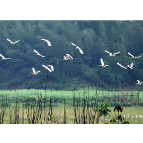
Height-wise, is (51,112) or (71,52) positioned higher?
(71,52)

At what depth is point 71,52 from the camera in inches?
701

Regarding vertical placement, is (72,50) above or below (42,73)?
above

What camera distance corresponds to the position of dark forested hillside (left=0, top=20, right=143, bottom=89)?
1686 centimetres

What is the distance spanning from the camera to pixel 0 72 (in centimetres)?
1753

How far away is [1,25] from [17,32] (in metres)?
1.19

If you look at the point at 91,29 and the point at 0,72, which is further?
the point at 91,29

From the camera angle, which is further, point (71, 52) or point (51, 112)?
point (71, 52)

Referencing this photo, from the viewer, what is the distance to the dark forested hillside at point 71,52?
55.3 ft

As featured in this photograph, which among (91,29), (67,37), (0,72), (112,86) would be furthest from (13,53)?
(112,86)

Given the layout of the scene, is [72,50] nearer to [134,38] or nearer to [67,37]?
[67,37]

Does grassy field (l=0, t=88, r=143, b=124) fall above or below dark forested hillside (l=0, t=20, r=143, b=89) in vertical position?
below

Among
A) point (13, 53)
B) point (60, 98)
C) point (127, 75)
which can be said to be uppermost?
point (13, 53)

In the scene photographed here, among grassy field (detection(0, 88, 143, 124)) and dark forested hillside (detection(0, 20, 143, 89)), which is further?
dark forested hillside (detection(0, 20, 143, 89))

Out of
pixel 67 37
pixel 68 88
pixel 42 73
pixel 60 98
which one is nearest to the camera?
pixel 60 98
